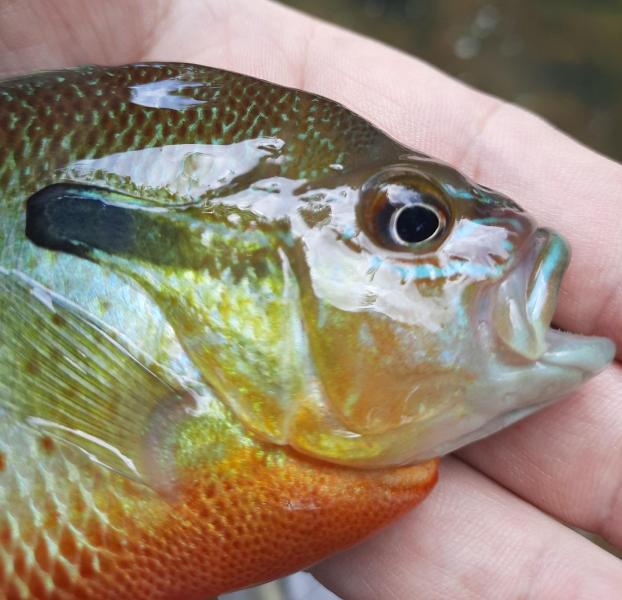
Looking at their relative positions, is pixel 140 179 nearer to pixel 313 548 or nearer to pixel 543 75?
pixel 313 548

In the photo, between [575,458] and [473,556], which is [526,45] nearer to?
[575,458]

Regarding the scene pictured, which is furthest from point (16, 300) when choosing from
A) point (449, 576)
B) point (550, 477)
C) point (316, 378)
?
point (550, 477)

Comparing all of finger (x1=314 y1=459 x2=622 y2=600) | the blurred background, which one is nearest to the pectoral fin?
finger (x1=314 y1=459 x2=622 y2=600)

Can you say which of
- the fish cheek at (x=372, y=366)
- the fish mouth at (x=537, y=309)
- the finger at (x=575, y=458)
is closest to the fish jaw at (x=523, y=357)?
the fish mouth at (x=537, y=309)

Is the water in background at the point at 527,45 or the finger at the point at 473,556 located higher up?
the water in background at the point at 527,45

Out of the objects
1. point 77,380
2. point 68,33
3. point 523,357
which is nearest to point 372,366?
point 523,357

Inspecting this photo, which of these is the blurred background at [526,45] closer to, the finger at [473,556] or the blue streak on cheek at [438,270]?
the finger at [473,556]

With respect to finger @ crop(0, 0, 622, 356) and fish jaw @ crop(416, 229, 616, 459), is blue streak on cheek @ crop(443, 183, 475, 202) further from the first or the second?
finger @ crop(0, 0, 622, 356)
